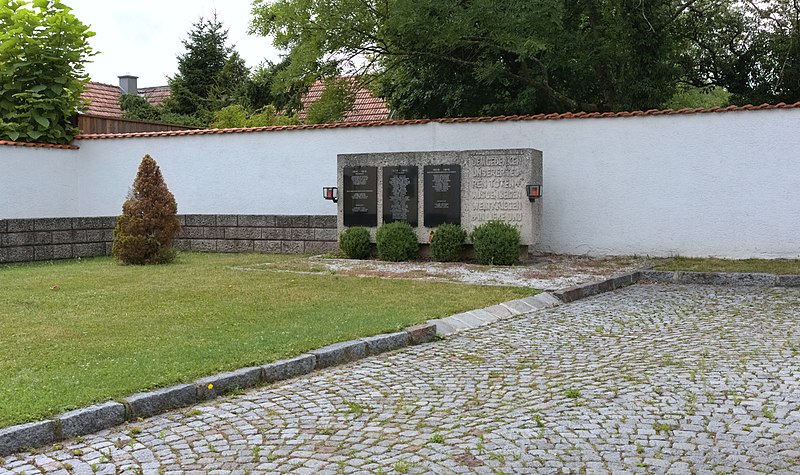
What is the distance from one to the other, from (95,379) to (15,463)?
4.23 feet

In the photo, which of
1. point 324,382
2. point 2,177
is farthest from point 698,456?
point 2,177

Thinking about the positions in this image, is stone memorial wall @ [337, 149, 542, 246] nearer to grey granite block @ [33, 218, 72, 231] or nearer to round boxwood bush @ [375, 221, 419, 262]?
round boxwood bush @ [375, 221, 419, 262]

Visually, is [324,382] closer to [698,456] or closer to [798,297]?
[698,456]

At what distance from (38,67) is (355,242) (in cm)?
913

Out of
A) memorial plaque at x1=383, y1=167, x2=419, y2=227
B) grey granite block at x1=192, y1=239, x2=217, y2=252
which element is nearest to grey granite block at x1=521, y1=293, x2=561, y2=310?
memorial plaque at x1=383, y1=167, x2=419, y2=227

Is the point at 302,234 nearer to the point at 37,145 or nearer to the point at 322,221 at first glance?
the point at 322,221

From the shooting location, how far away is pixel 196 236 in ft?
58.3

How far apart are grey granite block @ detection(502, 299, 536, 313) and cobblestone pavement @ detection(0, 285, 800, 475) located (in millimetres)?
1687

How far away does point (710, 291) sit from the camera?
11.5 m

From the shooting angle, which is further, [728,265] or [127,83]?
[127,83]

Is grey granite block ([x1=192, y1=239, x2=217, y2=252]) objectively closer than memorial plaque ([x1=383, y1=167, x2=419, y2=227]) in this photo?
No

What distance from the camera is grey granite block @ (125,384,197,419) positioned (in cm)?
527

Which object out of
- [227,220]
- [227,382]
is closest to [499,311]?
[227,382]

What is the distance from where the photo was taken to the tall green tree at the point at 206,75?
32.8 meters
